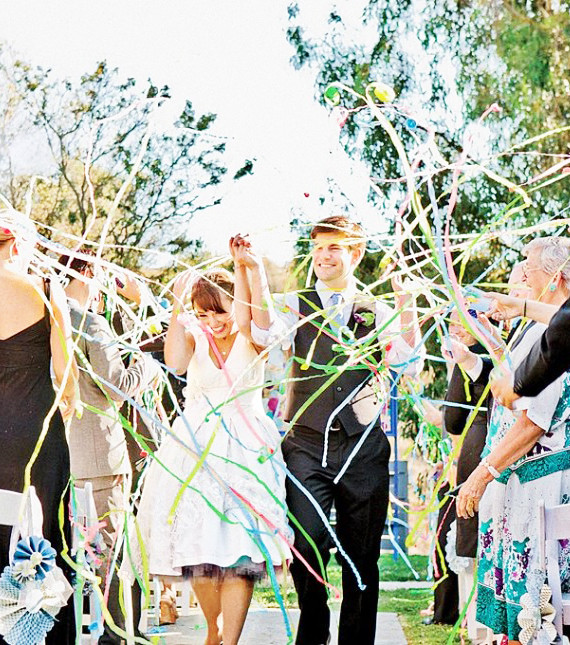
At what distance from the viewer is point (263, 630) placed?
6.15 metres

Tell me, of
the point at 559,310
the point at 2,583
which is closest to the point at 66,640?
the point at 2,583

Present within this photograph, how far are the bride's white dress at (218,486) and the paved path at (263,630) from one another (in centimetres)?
114

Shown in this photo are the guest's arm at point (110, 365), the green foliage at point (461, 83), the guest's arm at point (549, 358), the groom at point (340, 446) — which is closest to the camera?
the guest's arm at point (549, 358)

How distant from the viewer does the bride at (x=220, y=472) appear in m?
4.37

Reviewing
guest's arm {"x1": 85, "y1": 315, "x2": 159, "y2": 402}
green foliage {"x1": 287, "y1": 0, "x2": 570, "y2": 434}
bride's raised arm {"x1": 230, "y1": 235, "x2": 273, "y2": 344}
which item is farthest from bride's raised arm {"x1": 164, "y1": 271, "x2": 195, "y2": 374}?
green foliage {"x1": 287, "y1": 0, "x2": 570, "y2": 434}

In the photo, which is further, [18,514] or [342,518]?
[342,518]

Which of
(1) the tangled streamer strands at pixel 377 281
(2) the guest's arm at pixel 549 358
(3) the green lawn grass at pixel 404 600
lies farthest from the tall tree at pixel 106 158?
(2) the guest's arm at pixel 549 358

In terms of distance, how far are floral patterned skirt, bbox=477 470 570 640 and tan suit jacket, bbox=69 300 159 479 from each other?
52.0 inches

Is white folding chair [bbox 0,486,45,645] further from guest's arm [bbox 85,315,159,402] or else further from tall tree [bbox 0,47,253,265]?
tall tree [bbox 0,47,253,265]

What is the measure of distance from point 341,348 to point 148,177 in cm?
993

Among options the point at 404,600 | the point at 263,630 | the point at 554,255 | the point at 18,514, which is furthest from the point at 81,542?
the point at 404,600

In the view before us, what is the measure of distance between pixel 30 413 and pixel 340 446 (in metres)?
1.17

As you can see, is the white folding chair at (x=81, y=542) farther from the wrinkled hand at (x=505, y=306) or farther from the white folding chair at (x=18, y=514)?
the wrinkled hand at (x=505, y=306)

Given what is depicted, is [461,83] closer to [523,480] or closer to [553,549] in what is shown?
[523,480]
